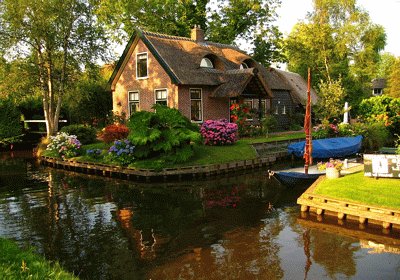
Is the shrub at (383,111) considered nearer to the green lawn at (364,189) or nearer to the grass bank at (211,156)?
the grass bank at (211,156)

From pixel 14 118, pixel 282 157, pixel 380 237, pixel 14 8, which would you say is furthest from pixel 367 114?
pixel 14 118

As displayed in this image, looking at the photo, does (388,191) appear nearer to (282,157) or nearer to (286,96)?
(282,157)

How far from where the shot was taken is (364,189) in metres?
13.3

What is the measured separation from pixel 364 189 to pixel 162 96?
1872 centimetres

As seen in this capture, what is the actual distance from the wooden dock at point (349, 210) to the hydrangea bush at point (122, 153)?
1082 cm

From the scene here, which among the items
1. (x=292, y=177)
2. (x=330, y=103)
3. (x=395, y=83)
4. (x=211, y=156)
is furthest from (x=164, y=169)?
(x=395, y=83)

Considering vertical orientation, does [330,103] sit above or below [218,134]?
above

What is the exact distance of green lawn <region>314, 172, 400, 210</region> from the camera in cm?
1229

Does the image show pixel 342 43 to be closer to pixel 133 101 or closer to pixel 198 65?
pixel 198 65

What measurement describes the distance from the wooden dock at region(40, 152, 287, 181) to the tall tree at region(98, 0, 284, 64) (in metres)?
18.0

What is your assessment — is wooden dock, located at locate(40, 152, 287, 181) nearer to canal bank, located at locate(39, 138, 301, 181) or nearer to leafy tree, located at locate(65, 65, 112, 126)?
canal bank, located at locate(39, 138, 301, 181)

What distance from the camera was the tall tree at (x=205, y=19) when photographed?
37812 millimetres

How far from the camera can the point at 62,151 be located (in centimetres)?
2617

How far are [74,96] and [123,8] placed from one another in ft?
35.2
